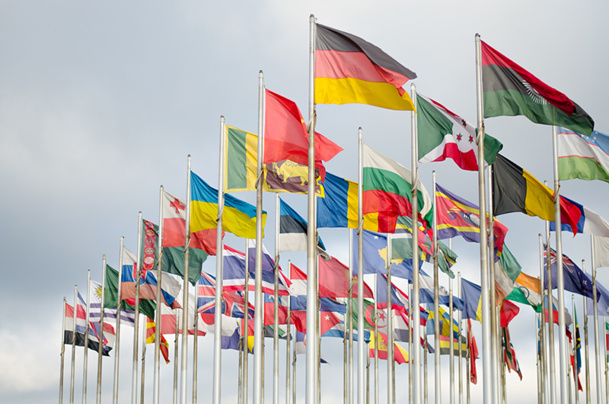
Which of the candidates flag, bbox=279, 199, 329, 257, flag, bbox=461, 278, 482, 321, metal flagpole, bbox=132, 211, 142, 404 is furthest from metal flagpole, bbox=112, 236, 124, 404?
flag, bbox=461, 278, 482, 321

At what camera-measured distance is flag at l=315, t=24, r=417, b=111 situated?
843 inches

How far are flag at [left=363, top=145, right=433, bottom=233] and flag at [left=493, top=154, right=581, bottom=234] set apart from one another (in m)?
2.98

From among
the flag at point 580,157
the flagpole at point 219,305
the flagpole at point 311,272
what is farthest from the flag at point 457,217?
the flagpole at point 311,272

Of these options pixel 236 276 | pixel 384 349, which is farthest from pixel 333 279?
pixel 384 349

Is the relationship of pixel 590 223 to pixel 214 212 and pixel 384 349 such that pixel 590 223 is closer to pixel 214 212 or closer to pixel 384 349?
pixel 214 212

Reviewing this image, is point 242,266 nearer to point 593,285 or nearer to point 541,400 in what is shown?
point 593,285

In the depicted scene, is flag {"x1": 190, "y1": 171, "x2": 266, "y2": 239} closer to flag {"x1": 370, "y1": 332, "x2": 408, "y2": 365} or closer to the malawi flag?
the malawi flag

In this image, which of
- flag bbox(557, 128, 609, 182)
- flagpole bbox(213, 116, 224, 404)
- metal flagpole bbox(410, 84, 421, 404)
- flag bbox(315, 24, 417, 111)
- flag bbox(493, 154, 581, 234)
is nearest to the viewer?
flag bbox(315, 24, 417, 111)

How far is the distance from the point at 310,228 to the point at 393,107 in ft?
13.3

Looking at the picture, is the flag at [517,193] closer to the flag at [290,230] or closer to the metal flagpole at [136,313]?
the flag at [290,230]

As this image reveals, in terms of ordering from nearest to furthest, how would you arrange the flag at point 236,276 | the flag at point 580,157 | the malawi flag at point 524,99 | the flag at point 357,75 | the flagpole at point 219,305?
the flag at point 357,75
the malawi flag at point 524,99
the flag at point 580,157
the flagpole at point 219,305
the flag at point 236,276

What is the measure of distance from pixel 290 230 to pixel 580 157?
13625 mm

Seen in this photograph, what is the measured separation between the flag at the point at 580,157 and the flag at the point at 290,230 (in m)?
11.7

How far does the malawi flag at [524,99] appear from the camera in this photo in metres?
23.0
